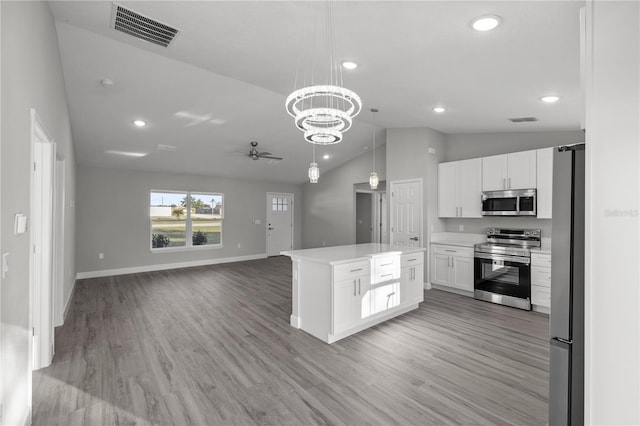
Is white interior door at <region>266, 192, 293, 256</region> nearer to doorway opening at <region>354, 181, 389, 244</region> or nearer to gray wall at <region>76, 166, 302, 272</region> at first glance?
gray wall at <region>76, 166, 302, 272</region>

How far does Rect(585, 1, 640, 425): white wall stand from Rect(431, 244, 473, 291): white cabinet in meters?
4.01

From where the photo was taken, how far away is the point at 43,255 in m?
2.85

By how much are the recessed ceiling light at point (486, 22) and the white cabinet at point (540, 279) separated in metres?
3.27

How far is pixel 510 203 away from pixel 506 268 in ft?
3.25

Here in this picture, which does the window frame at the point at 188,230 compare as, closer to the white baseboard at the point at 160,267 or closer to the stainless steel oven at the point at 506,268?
the white baseboard at the point at 160,267

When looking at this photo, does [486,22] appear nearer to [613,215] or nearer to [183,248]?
[613,215]

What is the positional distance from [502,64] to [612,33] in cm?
201

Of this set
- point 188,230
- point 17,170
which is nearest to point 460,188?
point 17,170

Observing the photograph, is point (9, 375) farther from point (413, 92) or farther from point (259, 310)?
point (413, 92)

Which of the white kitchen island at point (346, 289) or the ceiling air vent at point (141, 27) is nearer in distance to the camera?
the ceiling air vent at point (141, 27)

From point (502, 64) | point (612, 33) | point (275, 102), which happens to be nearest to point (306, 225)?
point (275, 102)

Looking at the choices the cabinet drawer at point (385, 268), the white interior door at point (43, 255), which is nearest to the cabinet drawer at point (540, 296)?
the cabinet drawer at point (385, 268)

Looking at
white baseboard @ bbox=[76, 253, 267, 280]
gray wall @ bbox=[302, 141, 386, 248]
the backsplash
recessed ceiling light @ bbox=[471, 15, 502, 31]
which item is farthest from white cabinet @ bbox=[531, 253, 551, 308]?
white baseboard @ bbox=[76, 253, 267, 280]

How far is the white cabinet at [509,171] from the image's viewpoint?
4.55 meters
